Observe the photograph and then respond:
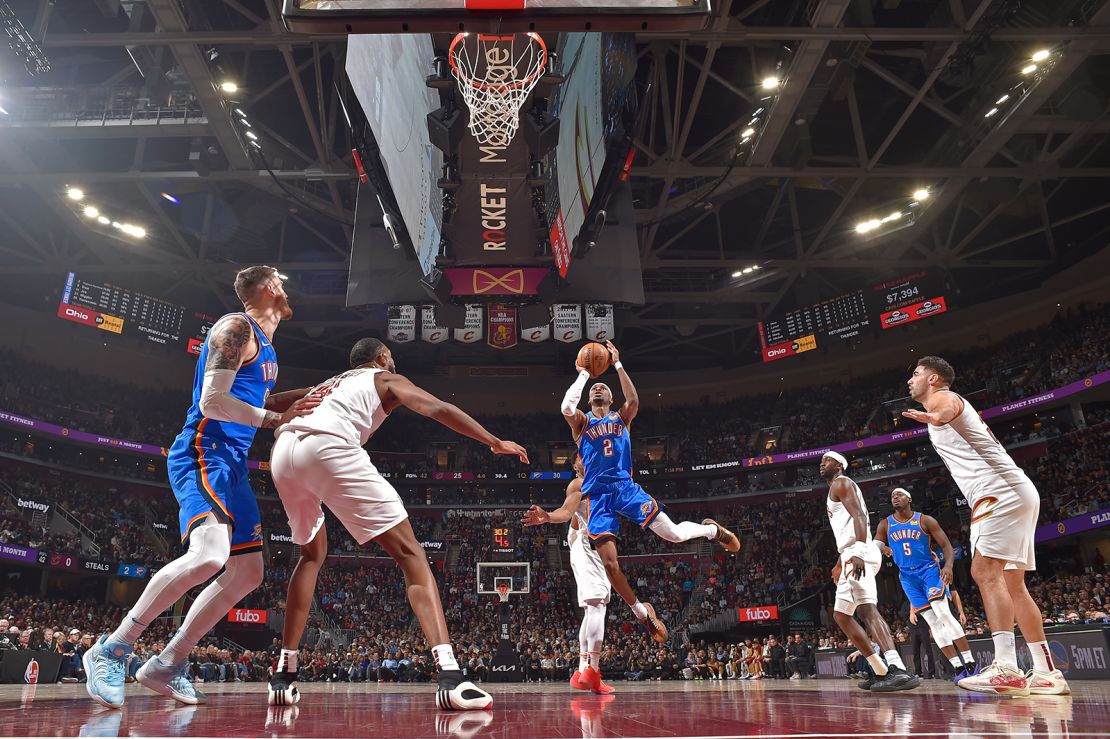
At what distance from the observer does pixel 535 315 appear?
17.8 metres

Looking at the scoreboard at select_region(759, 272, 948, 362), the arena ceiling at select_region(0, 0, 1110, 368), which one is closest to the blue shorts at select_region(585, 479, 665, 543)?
the arena ceiling at select_region(0, 0, 1110, 368)

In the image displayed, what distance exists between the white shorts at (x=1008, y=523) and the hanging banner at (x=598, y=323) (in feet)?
43.8

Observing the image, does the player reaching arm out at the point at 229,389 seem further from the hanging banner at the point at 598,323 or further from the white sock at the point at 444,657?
Result: the hanging banner at the point at 598,323

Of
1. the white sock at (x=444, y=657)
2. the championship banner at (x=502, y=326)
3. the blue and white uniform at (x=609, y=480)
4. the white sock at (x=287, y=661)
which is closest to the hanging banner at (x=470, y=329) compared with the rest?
the championship banner at (x=502, y=326)

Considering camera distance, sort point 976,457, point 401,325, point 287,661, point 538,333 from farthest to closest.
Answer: point 401,325 < point 538,333 < point 976,457 < point 287,661

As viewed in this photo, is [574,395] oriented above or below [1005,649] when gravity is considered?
above

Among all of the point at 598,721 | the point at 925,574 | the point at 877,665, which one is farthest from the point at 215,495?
the point at 925,574

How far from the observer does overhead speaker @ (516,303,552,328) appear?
1772 centimetres

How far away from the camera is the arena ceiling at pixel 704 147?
14.5 metres

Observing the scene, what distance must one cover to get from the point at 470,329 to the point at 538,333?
5.98 feet

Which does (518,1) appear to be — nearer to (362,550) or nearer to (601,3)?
(601,3)

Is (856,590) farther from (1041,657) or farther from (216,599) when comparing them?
(216,599)

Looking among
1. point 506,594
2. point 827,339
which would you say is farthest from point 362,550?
point 827,339

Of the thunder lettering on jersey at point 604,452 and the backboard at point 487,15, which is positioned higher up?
the backboard at point 487,15
